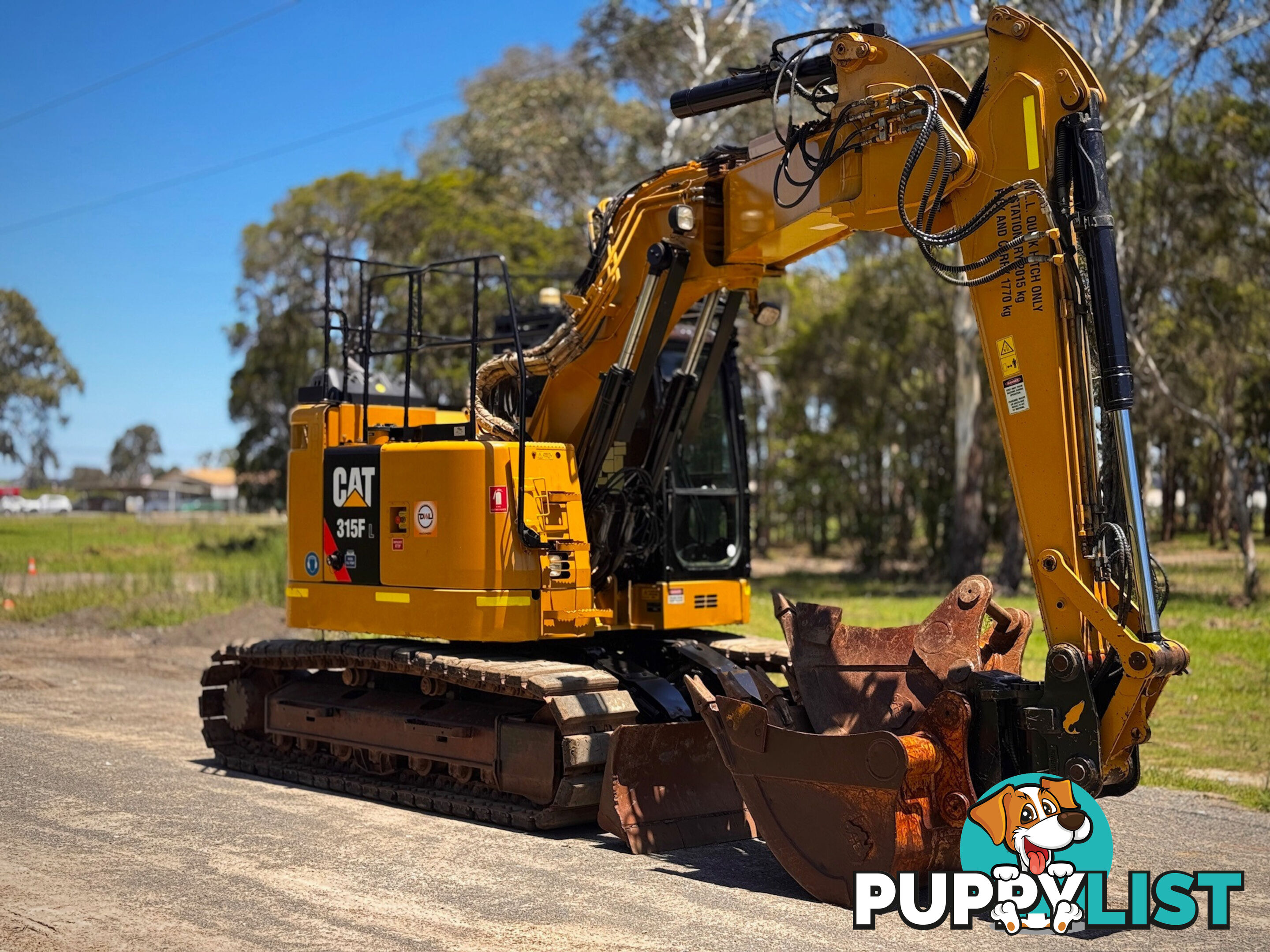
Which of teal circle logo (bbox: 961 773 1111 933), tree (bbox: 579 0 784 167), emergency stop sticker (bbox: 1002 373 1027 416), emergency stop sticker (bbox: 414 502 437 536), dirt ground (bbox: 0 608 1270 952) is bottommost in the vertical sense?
dirt ground (bbox: 0 608 1270 952)

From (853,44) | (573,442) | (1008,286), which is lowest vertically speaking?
(573,442)

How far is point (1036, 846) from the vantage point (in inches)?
256

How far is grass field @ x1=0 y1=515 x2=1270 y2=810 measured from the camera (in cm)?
1221

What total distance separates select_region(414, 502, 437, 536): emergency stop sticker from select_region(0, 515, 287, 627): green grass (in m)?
12.9

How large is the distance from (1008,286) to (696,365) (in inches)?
120

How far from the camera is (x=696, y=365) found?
9.74m

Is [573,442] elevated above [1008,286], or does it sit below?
below

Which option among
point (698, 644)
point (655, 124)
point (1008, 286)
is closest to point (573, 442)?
point (698, 644)

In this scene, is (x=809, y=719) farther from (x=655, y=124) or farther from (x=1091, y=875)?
(x=655, y=124)

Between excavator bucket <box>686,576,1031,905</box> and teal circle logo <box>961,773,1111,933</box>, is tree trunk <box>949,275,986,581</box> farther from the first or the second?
teal circle logo <box>961,773,1111,933</box>

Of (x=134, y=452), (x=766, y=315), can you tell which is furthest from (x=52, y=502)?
(x=766, y=315)

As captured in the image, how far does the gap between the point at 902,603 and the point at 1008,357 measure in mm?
18472

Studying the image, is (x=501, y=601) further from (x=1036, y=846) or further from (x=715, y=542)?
(x=1036, y=846)

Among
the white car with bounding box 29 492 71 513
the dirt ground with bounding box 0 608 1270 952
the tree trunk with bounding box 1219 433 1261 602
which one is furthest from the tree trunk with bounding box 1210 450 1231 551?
the white car with bounding box 29 492 71 513
